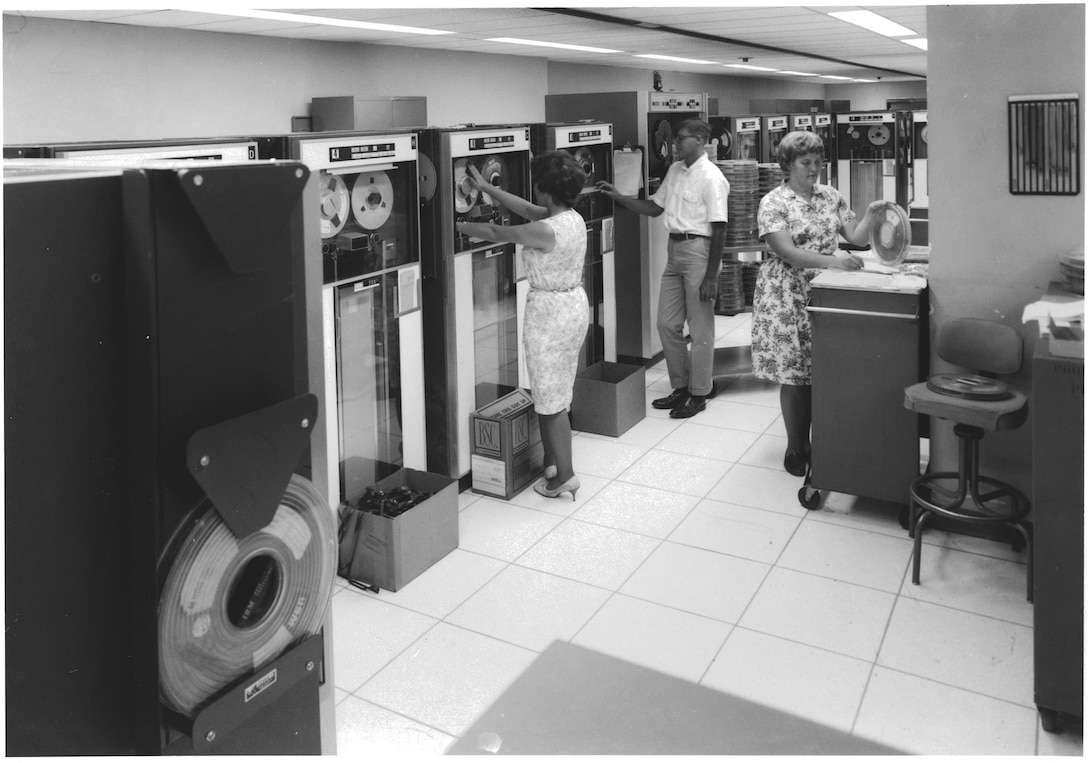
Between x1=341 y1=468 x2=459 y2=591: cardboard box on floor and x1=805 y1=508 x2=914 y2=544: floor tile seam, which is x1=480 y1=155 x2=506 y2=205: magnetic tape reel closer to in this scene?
x1=341 y1=468 x2=459 y2=591: cardboard box on floor

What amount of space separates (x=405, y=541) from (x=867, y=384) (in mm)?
2092

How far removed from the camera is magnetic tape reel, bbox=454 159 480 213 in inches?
173

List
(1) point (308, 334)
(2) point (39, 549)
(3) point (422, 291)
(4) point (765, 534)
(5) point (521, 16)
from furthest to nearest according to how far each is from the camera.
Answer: (5) point (521, 16) < (3) point (422, 291) < (4) point (765, 534) < (1) point (308, 334) < (2) point (39, 549)

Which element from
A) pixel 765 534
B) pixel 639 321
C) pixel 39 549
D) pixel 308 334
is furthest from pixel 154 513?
pixel 639 321

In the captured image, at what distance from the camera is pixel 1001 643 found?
3098mm

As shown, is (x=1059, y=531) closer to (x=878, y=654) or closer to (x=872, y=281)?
(x=878, y=654)

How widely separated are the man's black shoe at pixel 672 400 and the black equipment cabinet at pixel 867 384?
1.67 meters

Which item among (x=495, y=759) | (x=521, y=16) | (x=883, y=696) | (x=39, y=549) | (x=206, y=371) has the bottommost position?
(x=883, y=696)

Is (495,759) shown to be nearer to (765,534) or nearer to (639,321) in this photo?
(765,534)

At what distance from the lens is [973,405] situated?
336 centimetres

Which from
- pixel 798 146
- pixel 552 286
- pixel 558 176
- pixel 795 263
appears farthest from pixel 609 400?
pixel 798 146

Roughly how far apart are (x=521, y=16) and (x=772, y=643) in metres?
3.80

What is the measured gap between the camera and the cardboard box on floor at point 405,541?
3568mm

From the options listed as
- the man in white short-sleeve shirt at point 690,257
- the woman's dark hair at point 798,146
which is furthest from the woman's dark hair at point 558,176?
the man in white short-sleeve shirt at point 690,257
